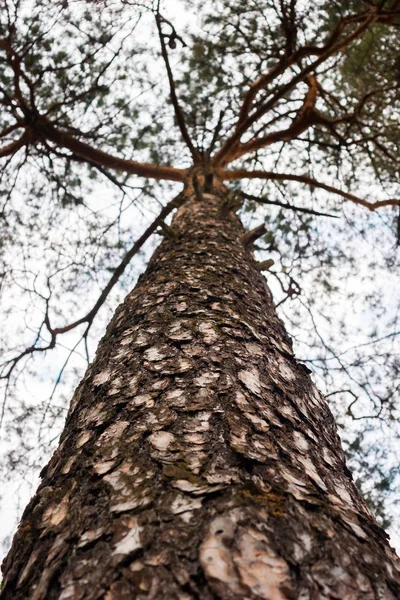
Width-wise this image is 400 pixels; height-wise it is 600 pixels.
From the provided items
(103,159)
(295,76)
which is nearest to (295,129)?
(295,76)

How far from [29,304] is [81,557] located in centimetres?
341

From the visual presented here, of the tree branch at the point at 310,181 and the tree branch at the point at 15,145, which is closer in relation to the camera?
the tree branch at the point at 15,145

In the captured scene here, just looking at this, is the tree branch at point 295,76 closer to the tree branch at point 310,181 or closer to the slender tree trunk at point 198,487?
the tree branch at point 310,181

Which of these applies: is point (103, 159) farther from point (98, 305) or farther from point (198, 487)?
point (198, 487)

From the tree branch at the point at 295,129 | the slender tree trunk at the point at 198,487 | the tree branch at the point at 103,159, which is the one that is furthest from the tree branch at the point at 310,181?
the slender tree trunk at the point at 198,487

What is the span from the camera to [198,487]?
2.46 ft

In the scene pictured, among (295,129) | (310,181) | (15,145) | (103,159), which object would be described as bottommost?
(15,145)

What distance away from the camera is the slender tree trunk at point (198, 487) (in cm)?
61

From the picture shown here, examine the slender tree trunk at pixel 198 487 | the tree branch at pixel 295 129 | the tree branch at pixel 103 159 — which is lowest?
the slender tree trunk at pixel 198 487

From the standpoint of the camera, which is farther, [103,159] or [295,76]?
[103,159]

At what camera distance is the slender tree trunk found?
0.61m

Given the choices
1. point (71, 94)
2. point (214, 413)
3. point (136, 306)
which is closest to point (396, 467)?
point (136, 306)

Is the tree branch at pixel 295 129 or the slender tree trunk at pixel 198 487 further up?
the tree branch at pixel 295 129

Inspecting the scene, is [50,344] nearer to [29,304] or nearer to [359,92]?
[29,304]
